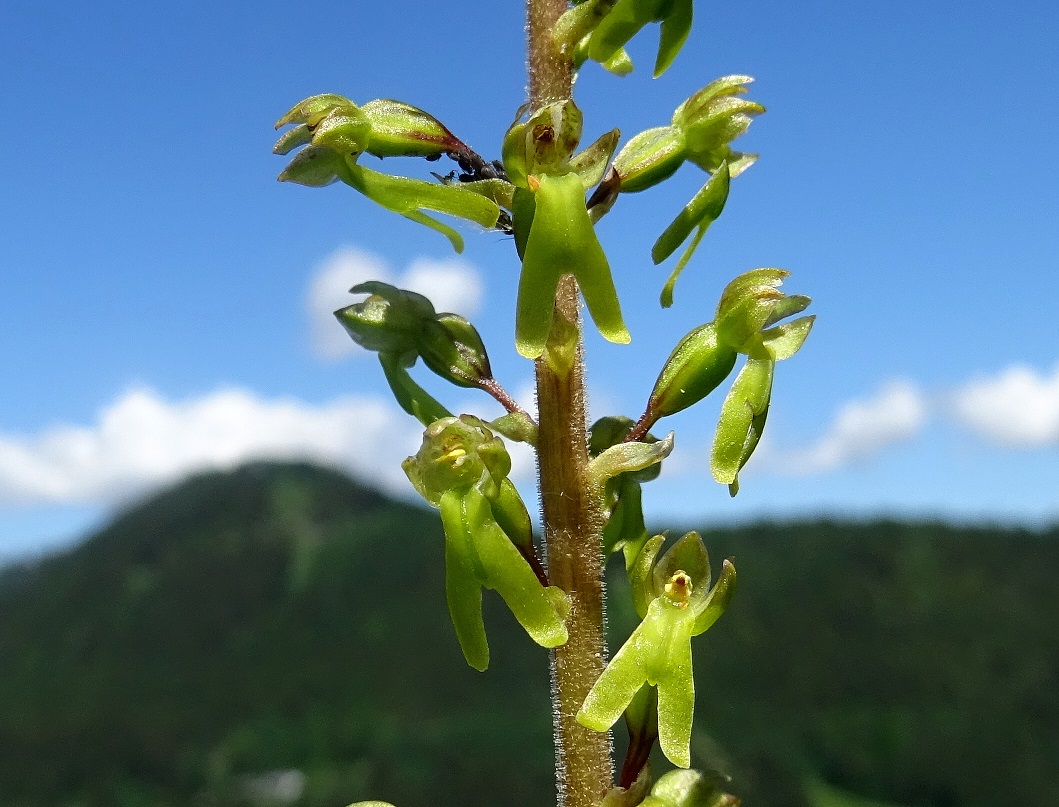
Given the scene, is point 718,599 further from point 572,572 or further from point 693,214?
point 693,214

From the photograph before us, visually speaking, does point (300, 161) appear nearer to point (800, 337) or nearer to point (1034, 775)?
point (800, 337)

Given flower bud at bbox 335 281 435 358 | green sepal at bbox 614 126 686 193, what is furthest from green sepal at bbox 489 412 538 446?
green sepal at bbox 614 126 686 193

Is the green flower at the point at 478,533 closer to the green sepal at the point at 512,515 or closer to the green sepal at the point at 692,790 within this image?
the green sepal at the point at 512,515

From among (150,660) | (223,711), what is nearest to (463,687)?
(223,711)

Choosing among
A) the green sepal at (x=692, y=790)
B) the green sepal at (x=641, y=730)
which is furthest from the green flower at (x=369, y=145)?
the green sepal at (x=692, y=790)

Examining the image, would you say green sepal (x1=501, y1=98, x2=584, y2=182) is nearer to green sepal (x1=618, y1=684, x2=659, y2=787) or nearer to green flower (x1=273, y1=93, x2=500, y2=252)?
green flower (x1=273, y1=93, x2=500, y2=252)

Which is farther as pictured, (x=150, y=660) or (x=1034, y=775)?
(x=150, y=660)

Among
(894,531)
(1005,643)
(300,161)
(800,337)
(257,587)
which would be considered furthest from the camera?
(257,587)

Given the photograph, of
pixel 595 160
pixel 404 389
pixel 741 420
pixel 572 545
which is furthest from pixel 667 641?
pixel 595 160
